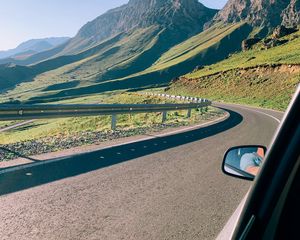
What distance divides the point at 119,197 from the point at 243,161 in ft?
12.1

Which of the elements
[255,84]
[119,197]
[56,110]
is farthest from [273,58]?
[119,197]

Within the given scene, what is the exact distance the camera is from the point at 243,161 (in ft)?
9.61

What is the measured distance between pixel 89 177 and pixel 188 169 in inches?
82.9

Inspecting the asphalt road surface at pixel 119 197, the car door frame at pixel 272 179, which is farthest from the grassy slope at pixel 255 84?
the car door frame at pixel 272 179

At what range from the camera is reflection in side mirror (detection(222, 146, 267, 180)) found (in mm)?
2879

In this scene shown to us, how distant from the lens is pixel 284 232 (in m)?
1.83

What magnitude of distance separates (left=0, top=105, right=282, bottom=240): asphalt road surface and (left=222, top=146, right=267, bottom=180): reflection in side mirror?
2.12m

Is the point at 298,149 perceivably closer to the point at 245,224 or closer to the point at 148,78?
the point at 245,224

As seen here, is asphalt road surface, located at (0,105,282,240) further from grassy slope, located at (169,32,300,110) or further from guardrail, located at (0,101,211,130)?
grassy slope, located at (169,32,300,110)

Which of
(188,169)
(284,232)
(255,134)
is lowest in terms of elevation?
(255,134)

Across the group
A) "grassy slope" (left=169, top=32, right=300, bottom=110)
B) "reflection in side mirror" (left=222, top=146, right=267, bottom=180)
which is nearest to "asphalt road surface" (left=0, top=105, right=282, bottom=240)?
"reflection in side mirror" (left=222, top=146, right=267, bottom=180)

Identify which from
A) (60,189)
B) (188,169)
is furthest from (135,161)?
(60,189)

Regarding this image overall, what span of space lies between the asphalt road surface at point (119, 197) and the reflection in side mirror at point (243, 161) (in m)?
2.12

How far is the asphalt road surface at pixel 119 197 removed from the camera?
5.01 m
